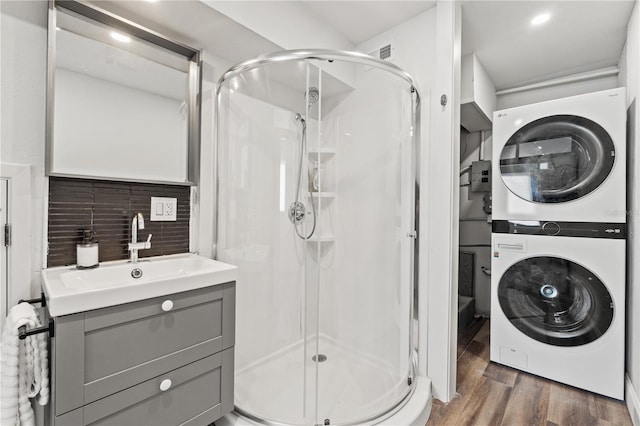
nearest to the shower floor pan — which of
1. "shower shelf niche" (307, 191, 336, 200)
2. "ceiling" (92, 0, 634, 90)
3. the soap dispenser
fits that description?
"shower shelf niche" (307, 191, 336, 200)

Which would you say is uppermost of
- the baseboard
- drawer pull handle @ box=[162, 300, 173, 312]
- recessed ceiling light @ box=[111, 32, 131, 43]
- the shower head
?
recessed ceiling light @ box=[111, 32, 131, 43]

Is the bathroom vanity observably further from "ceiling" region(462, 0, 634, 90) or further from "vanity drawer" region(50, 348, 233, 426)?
"ceiling" region(462, 0, 634, 90)

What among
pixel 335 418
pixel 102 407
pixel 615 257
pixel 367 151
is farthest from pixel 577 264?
pixel 102 407

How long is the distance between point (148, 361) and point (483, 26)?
2.72 m

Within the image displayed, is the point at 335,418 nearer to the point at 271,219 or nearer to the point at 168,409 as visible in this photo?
the point at 168,409

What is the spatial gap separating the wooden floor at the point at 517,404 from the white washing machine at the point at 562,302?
9 cm

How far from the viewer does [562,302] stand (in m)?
2.01

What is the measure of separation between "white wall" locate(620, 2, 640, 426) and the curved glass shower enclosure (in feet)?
3.91

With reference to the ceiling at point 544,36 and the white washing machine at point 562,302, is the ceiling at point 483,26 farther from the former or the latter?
the white washing machine at point 562,302

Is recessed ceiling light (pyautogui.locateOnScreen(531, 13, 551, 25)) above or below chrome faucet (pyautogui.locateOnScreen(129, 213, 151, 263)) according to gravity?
above

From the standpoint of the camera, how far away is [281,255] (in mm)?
1705

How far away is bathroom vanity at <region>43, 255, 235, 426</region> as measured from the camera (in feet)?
3.12

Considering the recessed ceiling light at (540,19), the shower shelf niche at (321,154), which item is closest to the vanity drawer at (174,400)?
the shower shelf niche at (321,154)

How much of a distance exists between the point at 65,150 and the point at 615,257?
3038 mm
